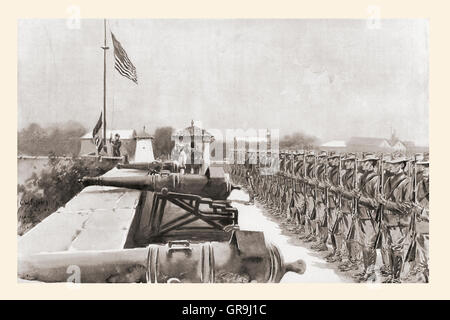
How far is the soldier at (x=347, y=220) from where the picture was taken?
16.4 feet

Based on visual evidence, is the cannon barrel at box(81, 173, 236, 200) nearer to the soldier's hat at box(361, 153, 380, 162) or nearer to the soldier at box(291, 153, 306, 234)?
the soldier at box(291, 153, 306, 234)

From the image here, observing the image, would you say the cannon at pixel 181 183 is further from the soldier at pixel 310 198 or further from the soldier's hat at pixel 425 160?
the soldier's hat at pixel 425 160

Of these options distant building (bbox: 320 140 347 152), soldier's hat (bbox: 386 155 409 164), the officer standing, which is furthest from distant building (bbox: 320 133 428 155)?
the officer standing

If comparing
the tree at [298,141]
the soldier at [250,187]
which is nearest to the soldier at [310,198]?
the tree at [298,141]

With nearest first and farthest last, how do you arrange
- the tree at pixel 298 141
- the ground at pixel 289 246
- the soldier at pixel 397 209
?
the soldier at pixel 397 209, the ground at pixel 289 246, the tree at pixel 298 141

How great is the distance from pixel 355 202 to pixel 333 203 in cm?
24

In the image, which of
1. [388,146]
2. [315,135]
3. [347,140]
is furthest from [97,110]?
[388,146]

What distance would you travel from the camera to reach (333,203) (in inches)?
202

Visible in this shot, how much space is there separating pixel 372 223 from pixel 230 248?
5.12 ft

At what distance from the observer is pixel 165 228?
5008 mm

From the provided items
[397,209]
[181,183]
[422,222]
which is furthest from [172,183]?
[422,222]

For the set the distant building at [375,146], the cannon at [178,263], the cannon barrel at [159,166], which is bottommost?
the cannon at [178,263]
